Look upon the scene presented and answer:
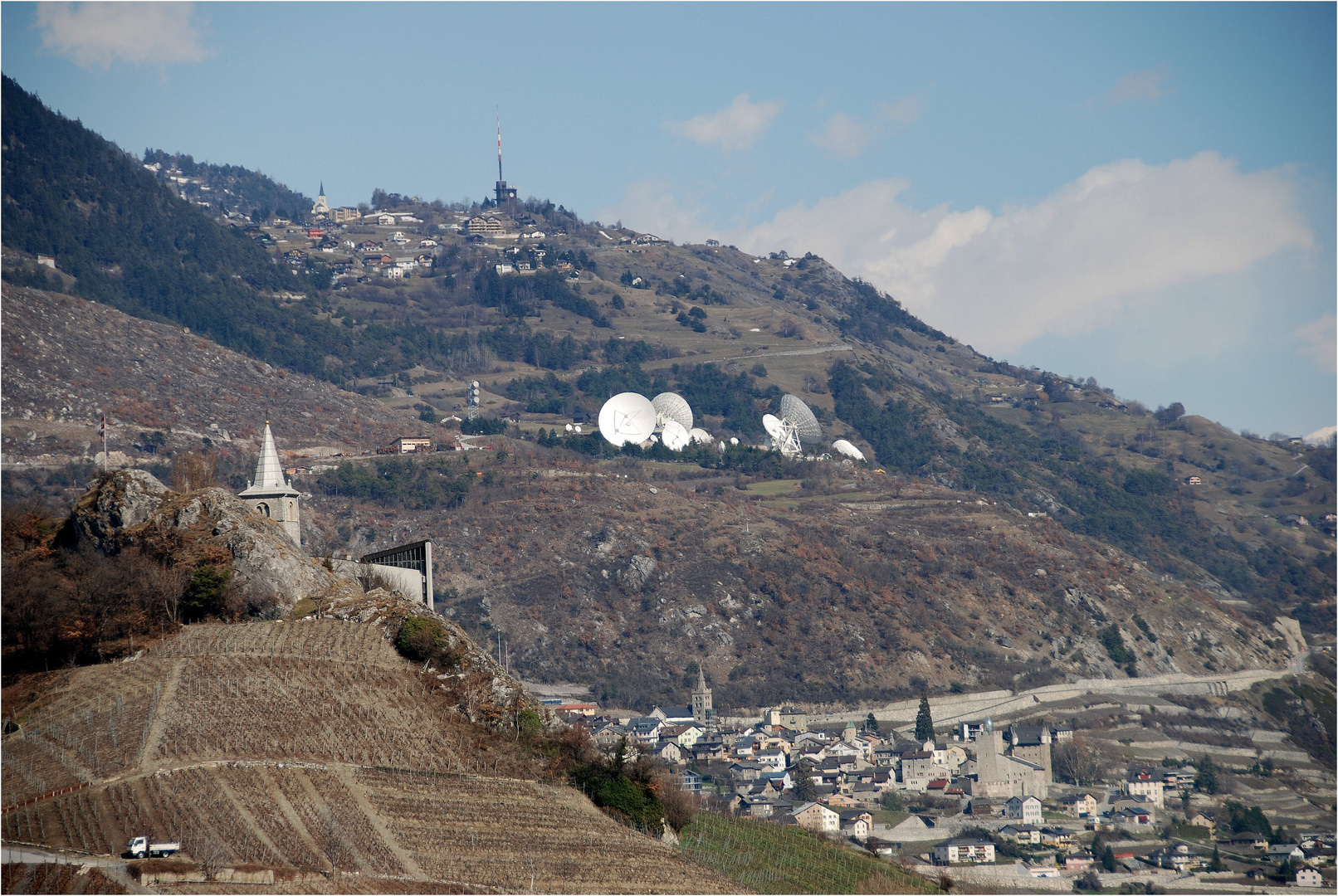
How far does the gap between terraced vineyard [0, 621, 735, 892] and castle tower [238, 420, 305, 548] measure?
30.5 feet

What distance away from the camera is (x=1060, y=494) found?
17488 centimetres

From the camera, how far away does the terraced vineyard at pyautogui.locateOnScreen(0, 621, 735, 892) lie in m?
29.3

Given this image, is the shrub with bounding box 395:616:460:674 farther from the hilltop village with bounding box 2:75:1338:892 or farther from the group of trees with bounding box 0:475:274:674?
the group of trees with bounding box 0:475:274:674

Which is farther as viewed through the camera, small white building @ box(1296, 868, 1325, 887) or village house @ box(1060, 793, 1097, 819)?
village house @ box(1060, 793, 1097, 819)

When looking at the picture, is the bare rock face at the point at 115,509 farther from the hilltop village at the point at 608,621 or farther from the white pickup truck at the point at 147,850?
the white pickup truck at the point at 147,850

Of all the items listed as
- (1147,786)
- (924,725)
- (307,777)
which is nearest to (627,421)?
(924,725)

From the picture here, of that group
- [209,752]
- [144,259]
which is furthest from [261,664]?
[144,259]

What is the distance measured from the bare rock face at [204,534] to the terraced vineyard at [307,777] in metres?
2.56

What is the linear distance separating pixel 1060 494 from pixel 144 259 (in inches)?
5000

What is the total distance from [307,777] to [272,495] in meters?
19.1

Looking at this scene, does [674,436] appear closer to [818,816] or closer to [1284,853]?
[818,816]

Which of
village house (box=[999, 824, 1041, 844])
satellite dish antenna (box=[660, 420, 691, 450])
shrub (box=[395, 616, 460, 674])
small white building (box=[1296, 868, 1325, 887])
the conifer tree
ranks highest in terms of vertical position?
satellite dish antenna (box=[660, 420, 691, 450])

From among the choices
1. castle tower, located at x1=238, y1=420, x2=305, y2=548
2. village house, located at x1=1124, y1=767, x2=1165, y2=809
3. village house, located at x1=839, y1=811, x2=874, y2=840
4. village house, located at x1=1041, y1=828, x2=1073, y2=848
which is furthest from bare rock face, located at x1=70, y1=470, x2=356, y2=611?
village house, located at x1=1124, y1=767, x2=1165, y2=809

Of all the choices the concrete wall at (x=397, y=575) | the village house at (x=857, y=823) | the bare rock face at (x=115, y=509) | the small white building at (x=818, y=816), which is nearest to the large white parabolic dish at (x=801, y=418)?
the village house at (x=857, y=823)
